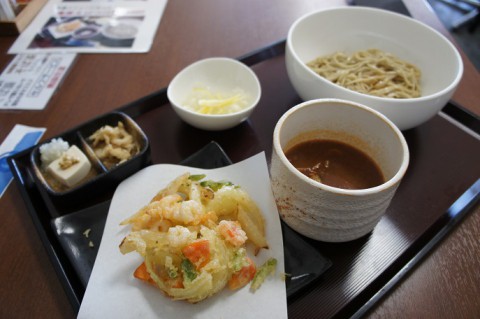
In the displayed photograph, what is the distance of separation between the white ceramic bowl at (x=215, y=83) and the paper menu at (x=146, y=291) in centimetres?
35

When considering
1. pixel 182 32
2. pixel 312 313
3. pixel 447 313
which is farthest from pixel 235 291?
pixel 182 32

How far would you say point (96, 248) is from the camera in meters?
1.01

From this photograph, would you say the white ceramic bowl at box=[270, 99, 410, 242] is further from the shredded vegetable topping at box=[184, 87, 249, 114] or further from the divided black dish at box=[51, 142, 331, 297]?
the shredded vegetable topping at box=[184, 87, 249, 114]

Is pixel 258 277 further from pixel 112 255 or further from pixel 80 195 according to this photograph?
pixel 80 195

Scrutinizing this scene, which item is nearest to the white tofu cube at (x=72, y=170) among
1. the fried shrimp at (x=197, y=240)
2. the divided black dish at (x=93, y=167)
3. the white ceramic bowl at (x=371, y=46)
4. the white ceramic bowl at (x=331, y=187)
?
the divided black dish at (x=93, y=167)

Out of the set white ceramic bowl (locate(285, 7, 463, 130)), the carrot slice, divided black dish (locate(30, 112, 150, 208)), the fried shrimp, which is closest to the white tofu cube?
divided black dish (locate(30, 112, 150, 208))

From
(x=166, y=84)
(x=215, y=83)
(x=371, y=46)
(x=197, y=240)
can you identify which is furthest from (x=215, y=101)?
(x=371, y=46)

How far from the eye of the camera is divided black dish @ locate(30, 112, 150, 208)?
111cm

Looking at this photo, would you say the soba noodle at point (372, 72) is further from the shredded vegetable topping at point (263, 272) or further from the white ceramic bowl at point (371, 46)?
the shredded vegetable topping at point (263, 272)

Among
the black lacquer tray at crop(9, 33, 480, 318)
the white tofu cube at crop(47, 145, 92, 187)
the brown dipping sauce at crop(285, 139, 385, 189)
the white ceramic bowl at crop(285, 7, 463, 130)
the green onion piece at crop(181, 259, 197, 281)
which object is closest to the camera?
the green onion piece at crop(181, 259, 197, 281)

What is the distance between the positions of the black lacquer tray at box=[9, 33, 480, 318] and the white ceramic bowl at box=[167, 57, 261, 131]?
0.25 ft

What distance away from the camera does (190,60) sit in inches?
72.8

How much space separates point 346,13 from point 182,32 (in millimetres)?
973

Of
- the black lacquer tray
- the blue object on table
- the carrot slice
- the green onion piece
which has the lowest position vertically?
the black lacquer tray
